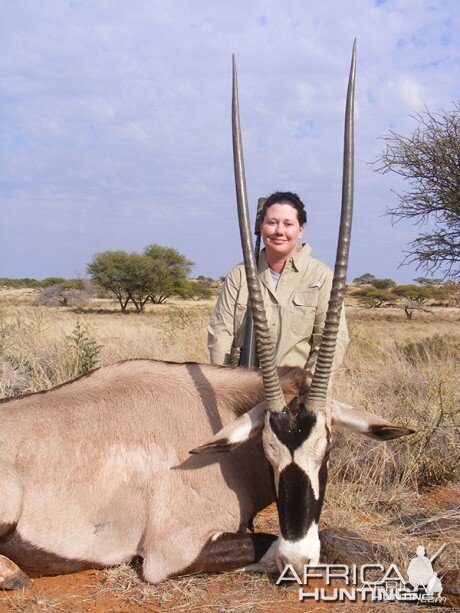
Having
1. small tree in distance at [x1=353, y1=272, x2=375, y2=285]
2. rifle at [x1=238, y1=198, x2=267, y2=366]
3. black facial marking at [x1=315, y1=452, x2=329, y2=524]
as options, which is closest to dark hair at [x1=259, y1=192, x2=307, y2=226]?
rifle at [x1=238, y1=198, x2=267, y2=366]

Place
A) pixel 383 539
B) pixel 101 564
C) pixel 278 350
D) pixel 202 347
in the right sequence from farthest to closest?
pixel 202 347 → pixel 278 350 → pixel 383 539 → pixel 101 564

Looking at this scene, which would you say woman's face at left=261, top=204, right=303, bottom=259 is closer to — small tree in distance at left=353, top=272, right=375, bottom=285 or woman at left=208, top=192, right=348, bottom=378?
woman at left=208, top=192, right=348, bottom=378

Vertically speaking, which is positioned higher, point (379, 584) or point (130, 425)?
point (130, 425)

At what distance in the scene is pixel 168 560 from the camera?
364 cm

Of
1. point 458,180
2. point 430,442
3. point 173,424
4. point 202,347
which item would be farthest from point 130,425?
point 458,180

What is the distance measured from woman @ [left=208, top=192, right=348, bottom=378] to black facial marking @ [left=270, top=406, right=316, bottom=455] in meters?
1.46

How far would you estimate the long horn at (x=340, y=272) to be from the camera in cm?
341

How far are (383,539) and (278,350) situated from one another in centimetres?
167

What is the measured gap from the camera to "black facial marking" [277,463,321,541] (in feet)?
10.9

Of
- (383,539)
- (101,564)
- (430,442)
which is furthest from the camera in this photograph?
(430,442)

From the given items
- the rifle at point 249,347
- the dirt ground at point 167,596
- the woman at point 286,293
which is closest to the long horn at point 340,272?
the dirt ground at point 167,596

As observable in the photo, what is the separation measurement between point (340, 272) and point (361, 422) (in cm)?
89

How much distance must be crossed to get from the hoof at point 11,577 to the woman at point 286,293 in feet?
7.63

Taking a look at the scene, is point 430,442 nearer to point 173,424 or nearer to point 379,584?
point 379,584
